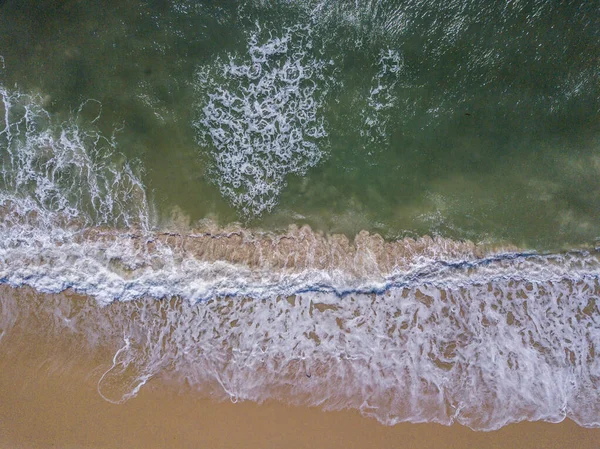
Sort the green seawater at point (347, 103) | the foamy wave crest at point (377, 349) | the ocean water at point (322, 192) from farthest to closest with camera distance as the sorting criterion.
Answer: the green seawater at point (347, 103) → the ocean water at point (322, 192) → the foamy wave crest at point (377, 349)

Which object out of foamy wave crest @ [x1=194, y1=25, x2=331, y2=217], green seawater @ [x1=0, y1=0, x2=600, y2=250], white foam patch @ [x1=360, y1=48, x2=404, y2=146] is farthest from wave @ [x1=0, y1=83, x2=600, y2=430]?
white foam patch @ [x1=360, y1=48, x2=404, y2=146]

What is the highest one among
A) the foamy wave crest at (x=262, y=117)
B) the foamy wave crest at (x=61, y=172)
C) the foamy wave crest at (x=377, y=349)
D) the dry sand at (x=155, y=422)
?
the foamy wave crest at (x=262, y=117)

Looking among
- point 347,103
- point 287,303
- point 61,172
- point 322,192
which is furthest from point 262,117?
point 61,172

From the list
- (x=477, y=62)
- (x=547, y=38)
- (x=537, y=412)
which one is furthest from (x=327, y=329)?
(x=547, y=38)

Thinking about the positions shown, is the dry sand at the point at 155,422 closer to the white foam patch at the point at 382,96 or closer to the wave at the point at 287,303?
the wave at the point at 287,303

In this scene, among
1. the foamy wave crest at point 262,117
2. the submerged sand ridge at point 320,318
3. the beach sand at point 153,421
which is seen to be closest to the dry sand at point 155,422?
the beach sand at point 153,421

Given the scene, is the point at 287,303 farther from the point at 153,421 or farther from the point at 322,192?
the point at 153,421
